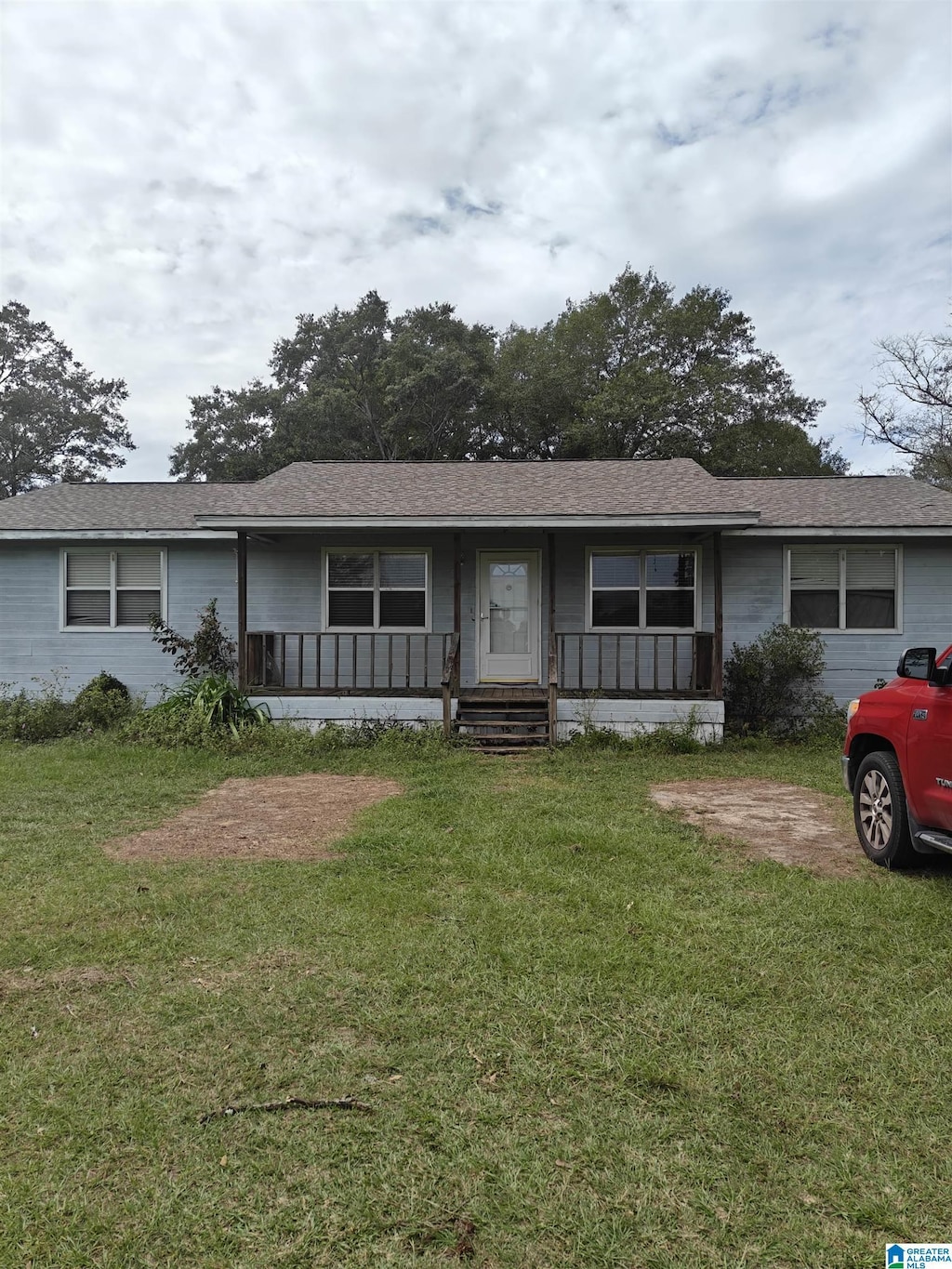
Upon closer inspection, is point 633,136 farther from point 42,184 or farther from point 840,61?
point 42,184

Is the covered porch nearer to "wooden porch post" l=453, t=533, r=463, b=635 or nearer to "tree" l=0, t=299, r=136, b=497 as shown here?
"wooden porch post" l=453, t=533, r=463, b=635

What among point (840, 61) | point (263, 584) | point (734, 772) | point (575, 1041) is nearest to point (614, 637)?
point (734, 772)

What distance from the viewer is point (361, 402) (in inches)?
1136

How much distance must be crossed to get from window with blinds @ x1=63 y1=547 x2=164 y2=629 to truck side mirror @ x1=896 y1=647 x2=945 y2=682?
10632 mm

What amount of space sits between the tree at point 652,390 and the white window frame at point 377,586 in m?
16.3

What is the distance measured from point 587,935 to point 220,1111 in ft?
6.44

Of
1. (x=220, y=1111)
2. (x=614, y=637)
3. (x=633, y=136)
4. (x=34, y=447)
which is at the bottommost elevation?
(x=220, y=1111)

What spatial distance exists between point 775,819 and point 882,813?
1.29 meters

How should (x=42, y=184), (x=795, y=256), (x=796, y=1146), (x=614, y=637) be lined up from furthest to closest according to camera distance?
1. (x=795, y=256)
2. (x=42, y=184)
3. (x=614, y=637)
4. (x=796, y=1146)

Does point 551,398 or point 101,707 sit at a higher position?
point 551,398

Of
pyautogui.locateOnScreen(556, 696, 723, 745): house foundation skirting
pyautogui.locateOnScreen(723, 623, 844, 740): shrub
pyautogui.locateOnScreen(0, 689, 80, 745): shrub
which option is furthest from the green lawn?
pyautogui.locateOnScreen(0, 689, 80, 745): shrub

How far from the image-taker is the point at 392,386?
1081 inches

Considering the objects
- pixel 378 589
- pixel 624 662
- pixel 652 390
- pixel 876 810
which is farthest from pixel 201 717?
pixel 652 390

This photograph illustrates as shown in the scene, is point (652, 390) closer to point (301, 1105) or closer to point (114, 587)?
point (114, 587)
